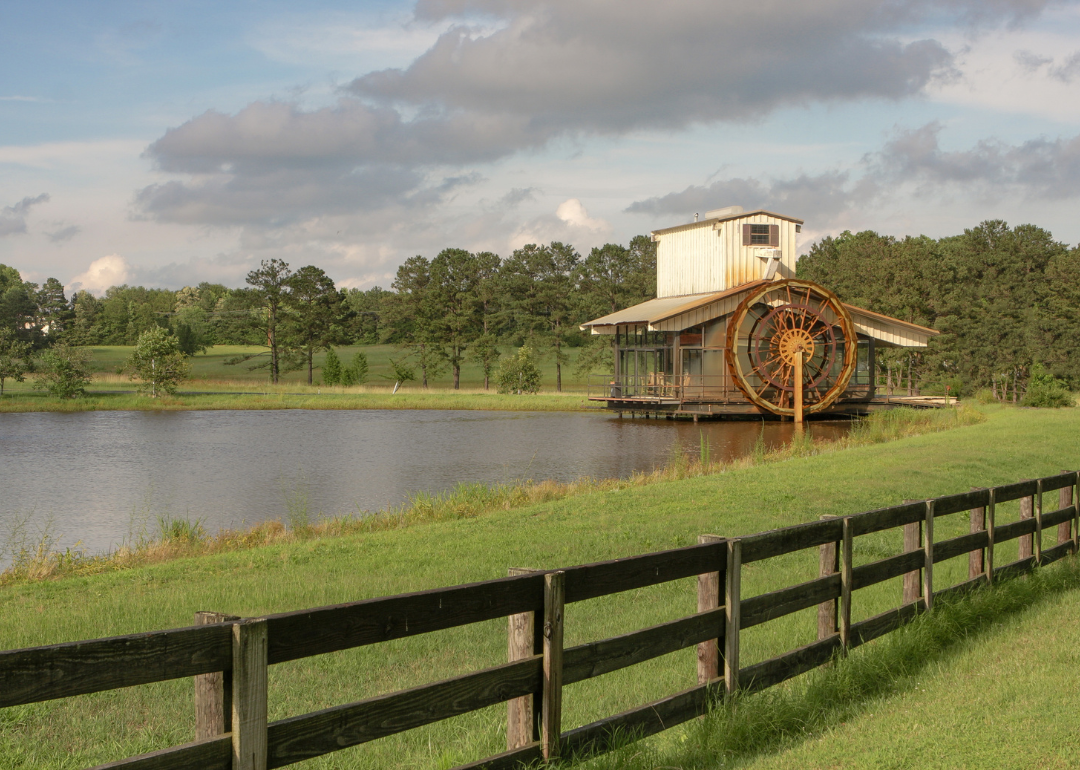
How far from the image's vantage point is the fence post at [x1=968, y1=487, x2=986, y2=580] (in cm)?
722

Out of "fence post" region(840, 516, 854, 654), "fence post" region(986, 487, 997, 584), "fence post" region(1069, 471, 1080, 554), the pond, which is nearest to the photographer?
"fence post" region(840, 516, 854, 654)

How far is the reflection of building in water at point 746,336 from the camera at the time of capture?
37750mm

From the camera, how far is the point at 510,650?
3.87 meters

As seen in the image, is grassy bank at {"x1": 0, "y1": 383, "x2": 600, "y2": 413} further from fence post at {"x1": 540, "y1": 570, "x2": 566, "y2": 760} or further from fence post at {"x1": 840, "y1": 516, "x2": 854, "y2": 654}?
fence post at {"x1": 540, "y1": 570, "x2": 566, "y2": 760}

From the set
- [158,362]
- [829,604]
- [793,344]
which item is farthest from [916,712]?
[158,362]

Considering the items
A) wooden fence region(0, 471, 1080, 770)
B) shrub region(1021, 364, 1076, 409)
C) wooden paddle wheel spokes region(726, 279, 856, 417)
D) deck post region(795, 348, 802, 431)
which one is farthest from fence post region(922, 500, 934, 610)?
shrub region(1021, 364, 1076, 409)

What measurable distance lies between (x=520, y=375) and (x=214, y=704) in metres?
52.0

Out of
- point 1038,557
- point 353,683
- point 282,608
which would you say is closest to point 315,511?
point 282,608

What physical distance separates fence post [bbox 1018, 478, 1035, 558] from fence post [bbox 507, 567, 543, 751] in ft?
19.3

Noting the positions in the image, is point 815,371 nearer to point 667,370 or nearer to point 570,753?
point 667,370

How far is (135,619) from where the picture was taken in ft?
25.1

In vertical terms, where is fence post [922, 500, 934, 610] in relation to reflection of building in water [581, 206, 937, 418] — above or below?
below

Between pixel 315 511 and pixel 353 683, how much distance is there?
10.4 m

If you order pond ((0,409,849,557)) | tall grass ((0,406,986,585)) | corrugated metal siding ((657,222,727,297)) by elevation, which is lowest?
pond ((0,409,849,557))
